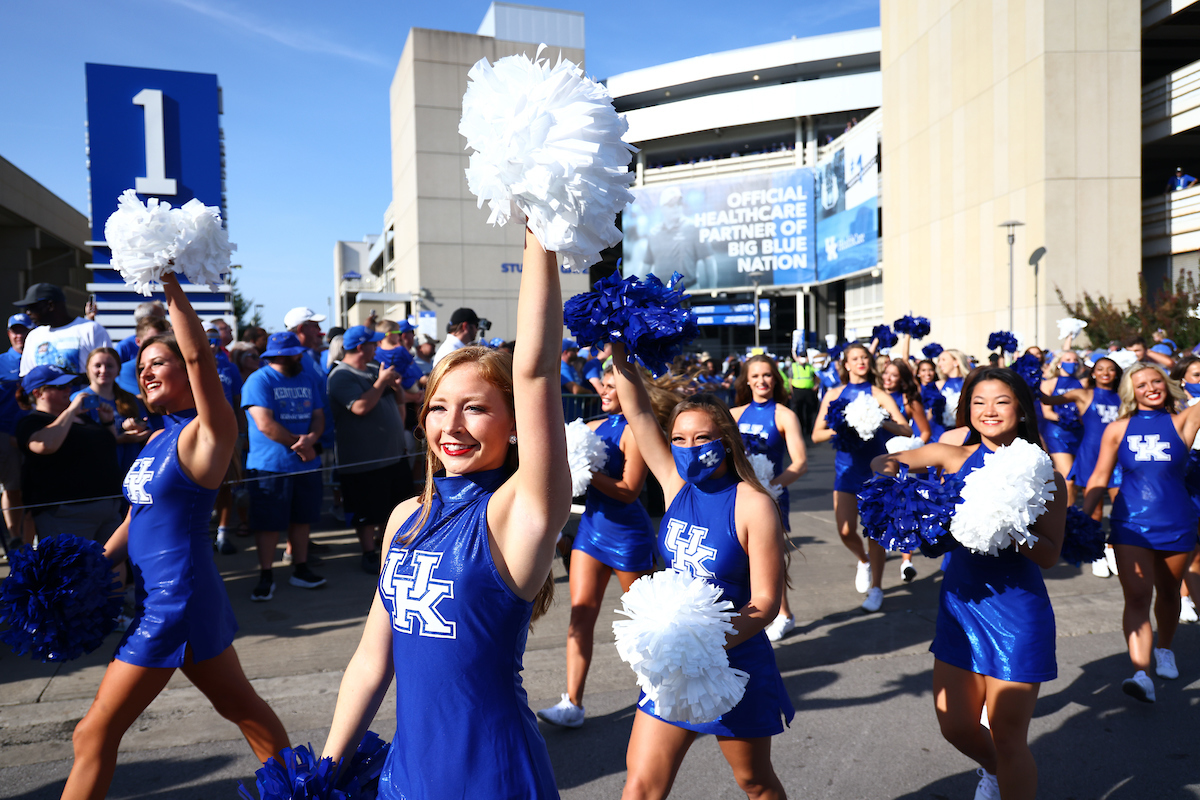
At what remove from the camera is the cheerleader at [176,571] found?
8.67 ft

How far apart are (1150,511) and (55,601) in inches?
209

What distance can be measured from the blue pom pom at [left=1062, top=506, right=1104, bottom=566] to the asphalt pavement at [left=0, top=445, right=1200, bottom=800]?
0.96 metres

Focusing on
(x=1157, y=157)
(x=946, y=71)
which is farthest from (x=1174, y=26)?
(x=946, y=71)

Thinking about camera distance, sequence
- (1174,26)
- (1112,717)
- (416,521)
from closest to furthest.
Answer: (416,521) → (1112,717) → (1174,26)

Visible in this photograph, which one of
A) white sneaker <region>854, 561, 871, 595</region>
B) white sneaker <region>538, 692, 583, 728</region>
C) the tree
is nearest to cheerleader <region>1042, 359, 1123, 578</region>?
white sneaker <region>854, 561, 871, 595</region>

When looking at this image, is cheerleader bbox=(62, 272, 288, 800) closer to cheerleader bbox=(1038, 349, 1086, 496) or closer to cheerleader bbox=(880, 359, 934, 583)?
cheerleader bbox=(880, 359, 934, 583)

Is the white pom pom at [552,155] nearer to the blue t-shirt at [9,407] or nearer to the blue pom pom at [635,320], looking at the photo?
the blue pom pom at [635,320]

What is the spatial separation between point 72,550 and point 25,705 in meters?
2.19

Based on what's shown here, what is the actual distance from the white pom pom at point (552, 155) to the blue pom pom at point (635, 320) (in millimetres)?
1405

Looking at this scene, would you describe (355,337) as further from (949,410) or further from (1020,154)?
(1020,154)

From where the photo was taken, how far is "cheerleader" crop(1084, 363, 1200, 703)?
4.41m

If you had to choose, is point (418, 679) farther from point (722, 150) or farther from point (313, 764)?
point (722, 150)

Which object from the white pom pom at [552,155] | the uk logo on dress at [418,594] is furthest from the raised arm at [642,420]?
the white pom pom at [552,155]

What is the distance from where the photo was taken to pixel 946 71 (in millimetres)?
25625
